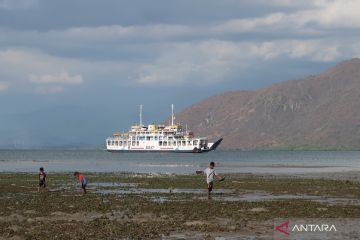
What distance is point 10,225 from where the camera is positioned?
27.8m

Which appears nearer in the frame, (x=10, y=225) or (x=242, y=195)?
(x=10, y=225)

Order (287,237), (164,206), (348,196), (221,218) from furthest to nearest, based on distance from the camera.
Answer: (348,196) < (164,206) < (221,218) < (287,237)

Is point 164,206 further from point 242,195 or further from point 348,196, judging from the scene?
point 348,196

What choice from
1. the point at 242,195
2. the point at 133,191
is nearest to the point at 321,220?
the point at 242,195

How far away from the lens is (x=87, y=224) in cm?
2825

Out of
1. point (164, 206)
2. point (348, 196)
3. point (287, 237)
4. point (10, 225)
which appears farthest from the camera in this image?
point (348, 196)

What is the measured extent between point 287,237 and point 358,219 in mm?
5984

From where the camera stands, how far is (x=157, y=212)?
107 feet

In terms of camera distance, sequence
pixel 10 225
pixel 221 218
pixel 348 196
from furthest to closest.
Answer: pixel 348 196, pixel 221 218, pixel 10 225

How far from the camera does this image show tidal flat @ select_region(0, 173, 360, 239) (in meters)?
26.0

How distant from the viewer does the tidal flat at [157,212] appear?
26.0 metres

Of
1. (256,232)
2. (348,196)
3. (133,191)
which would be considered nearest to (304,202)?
(348,196)

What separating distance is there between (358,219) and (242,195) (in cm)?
1539

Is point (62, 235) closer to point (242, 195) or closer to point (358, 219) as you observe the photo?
point (358, 219)
